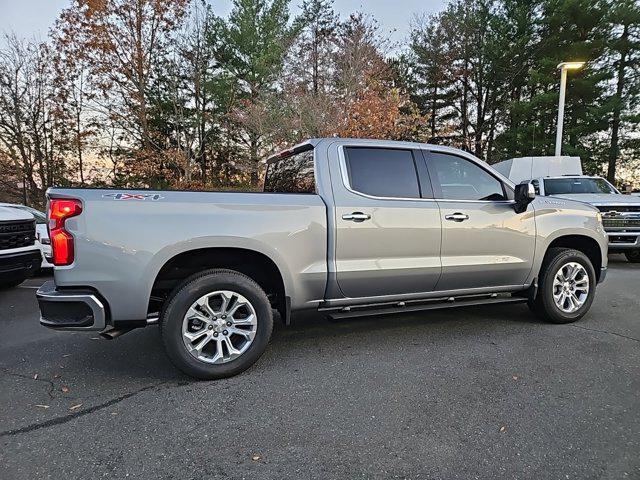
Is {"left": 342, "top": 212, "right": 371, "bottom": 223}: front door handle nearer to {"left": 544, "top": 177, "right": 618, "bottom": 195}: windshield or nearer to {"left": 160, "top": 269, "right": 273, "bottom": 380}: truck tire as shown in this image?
{"left": 160, "top": 269, "right": 273, "bottom": 380}: truck tire

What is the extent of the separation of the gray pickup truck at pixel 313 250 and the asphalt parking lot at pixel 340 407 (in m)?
0.40

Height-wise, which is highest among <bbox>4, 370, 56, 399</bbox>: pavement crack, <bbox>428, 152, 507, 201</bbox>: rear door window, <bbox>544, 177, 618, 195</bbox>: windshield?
<bbox>544, 177, 618, 195</bbox>: windshield

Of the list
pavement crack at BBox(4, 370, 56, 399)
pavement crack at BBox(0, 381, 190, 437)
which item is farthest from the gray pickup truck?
pavement crack at BBox(4, 370, 56, 399)

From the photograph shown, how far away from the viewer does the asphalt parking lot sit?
2.07 meters

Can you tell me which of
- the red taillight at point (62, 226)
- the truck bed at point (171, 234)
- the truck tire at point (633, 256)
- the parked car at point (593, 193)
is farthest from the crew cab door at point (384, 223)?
the truck tire at point (633, 256)

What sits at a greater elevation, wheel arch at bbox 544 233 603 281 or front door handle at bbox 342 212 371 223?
front door handle at bbox 342 212 371 223

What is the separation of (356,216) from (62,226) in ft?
7.02

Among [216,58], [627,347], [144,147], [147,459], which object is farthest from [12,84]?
[627,347]

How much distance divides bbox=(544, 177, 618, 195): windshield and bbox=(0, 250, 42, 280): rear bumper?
1038 centimetres

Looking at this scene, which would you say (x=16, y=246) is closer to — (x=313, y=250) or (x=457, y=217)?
(x=313, y=250)

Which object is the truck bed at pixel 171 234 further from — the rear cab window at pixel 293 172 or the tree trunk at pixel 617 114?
the tree trunk at pixel 617 114

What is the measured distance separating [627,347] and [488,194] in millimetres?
1864

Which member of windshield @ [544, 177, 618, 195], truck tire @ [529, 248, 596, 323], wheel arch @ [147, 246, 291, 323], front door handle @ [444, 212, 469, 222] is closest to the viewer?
wheel arch @ [147, 246, 291, 323]

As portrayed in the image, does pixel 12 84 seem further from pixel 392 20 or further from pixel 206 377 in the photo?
pixel 206 377
